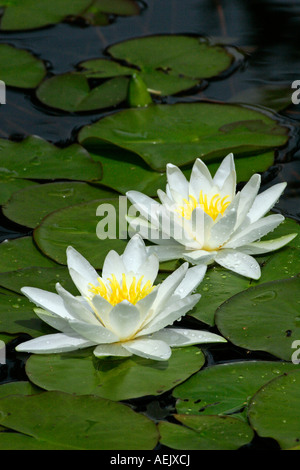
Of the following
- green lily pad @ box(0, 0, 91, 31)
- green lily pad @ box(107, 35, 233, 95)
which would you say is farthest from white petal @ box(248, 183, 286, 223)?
green lily pad @ box(0, 0, 91, 31)

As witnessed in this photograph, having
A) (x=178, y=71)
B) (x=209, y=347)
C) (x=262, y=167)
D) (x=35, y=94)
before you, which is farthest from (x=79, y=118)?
(x=209, y=347)

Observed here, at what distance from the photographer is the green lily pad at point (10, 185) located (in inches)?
136

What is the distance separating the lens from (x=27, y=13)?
5.50m

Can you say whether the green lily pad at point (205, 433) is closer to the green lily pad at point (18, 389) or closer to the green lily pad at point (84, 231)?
the green lily pad at point (18, 389)

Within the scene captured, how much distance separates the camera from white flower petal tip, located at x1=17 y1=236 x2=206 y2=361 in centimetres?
230

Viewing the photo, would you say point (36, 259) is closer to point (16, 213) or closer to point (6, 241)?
point (6, 241)

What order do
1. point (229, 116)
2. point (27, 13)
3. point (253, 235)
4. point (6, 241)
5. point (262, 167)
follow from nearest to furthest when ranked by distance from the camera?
point (253, 235) < point (6, 241) < point (262, 167) < point (229, 116) < point (27, 13)

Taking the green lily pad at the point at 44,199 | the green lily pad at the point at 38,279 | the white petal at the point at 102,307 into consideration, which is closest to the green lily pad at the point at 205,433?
the white petal at the point at 102,307

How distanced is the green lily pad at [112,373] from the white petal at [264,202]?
2.55ft

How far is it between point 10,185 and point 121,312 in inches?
59.9

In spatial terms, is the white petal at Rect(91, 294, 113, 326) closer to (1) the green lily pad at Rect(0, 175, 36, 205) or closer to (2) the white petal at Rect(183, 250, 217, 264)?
(2) the white petal at Rect(183, 250, 217, 264)

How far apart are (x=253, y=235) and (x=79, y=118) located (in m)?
1.82

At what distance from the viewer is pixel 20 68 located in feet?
15.6

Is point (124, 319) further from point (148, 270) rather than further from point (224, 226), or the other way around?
point (224, 226)
